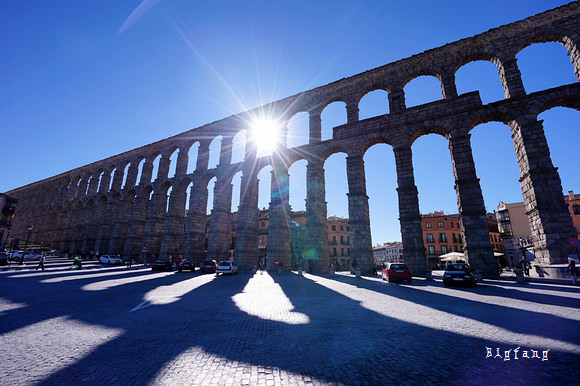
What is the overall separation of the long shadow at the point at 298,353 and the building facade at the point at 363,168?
15.1 metres

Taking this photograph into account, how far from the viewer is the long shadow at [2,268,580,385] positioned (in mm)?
3457

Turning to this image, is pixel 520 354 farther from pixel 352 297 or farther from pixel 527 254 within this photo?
pixel 527 254

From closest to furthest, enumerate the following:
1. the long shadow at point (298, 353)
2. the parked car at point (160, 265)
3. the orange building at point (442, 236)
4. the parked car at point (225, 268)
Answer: the long shadow at point (298, 353)
the parked car at point (225, 268)
the parked car at point (160, 265)
the orange building at point (442, 236)

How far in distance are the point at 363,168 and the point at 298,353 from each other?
20.2 m

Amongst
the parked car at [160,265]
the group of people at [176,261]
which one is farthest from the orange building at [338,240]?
the parked car at [160,265]

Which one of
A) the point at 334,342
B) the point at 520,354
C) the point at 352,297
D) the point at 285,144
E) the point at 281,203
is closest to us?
the point at 520,354

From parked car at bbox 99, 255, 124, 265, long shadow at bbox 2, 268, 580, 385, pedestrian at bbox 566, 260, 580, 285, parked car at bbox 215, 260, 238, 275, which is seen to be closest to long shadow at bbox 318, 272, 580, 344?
long shadow at bbox 2, 268, 580, 385

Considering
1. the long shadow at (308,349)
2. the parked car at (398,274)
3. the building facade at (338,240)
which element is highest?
the building facade at (338,240)

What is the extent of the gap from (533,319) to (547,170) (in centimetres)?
1553

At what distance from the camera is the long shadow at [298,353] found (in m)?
3.46

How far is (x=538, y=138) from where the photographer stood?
1695cm

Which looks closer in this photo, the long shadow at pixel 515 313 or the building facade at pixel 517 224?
the long shadow at pixel 515 313

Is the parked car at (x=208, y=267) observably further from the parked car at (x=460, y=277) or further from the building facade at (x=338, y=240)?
the building facade at (x=338, y=240)

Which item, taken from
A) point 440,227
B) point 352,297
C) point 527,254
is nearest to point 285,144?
point 352,297
